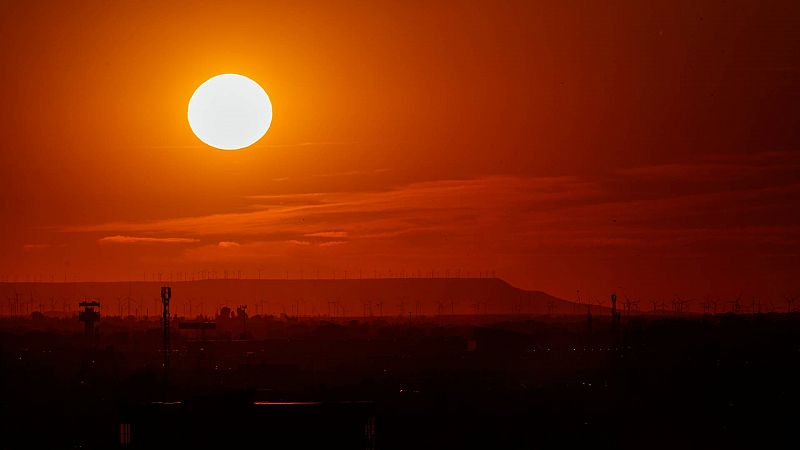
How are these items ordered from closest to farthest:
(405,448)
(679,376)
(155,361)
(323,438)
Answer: (323,438) < (405,448) < (679,376) < (155,361)

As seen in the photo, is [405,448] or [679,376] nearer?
[405,448]

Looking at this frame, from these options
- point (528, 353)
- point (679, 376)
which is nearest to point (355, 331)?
point (528, 353)

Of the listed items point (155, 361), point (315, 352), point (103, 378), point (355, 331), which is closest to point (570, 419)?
point (103, 378)

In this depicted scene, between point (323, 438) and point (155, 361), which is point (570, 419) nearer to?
point (323, 438)

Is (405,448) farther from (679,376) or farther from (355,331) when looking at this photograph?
(355,331)

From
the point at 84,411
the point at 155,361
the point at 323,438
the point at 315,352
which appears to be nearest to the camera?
the point at 323,438

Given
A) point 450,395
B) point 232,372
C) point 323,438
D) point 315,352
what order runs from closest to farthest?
point 323,438
point 450,395
point 232,372
point 315,352
